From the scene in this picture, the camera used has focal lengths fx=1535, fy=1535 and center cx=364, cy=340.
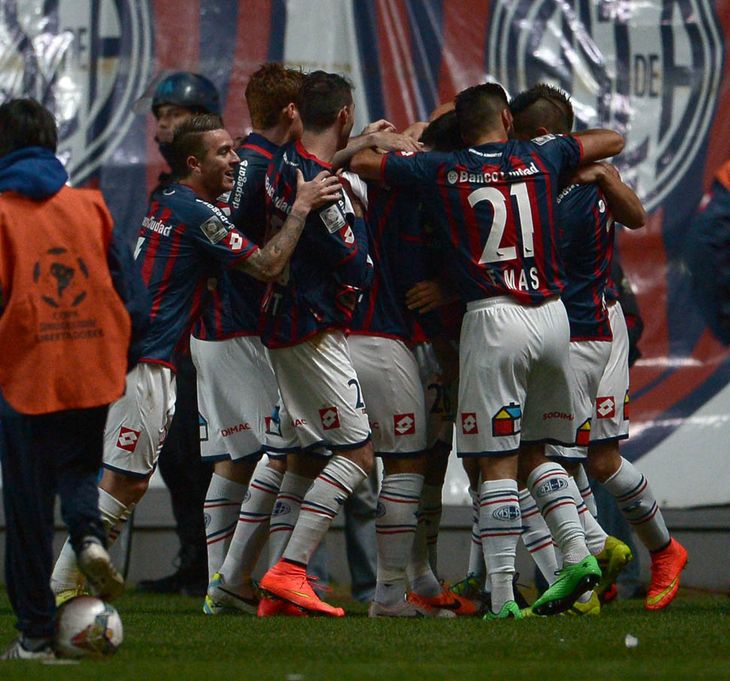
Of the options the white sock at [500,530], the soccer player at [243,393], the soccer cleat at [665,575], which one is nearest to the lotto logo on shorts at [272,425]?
the soccer player at [243,393]

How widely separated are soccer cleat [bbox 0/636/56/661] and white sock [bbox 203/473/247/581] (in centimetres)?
212

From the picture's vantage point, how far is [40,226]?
4.46 metres

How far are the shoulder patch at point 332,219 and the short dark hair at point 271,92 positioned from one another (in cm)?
83

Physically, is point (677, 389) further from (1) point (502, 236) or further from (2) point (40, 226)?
(2) point (40, 226)

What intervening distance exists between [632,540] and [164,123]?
3.30 meters

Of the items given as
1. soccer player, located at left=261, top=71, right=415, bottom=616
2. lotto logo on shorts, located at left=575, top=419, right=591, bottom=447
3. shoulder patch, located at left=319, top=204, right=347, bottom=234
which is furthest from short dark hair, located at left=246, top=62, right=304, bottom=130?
lotto logo on shorts, located at left=575, top=419, right=591, bottom=447

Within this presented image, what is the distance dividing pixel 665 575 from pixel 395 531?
1275 mm

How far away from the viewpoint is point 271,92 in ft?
21.5

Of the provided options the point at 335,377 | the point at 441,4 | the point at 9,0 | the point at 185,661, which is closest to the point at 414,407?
the point at 335,377

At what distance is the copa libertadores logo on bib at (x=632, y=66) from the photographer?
28.1 ft

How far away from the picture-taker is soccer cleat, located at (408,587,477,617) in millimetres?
6379

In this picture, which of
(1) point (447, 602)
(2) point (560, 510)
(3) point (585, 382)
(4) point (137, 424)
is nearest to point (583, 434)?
(3) point (585, 382)

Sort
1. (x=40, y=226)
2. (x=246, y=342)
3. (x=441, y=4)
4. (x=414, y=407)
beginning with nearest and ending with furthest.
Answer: (x=40, y=226) < (x=414, y=407) < (x=246, y=342) < (x=441, y=4)

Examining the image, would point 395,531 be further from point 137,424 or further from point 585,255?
point 585,255
